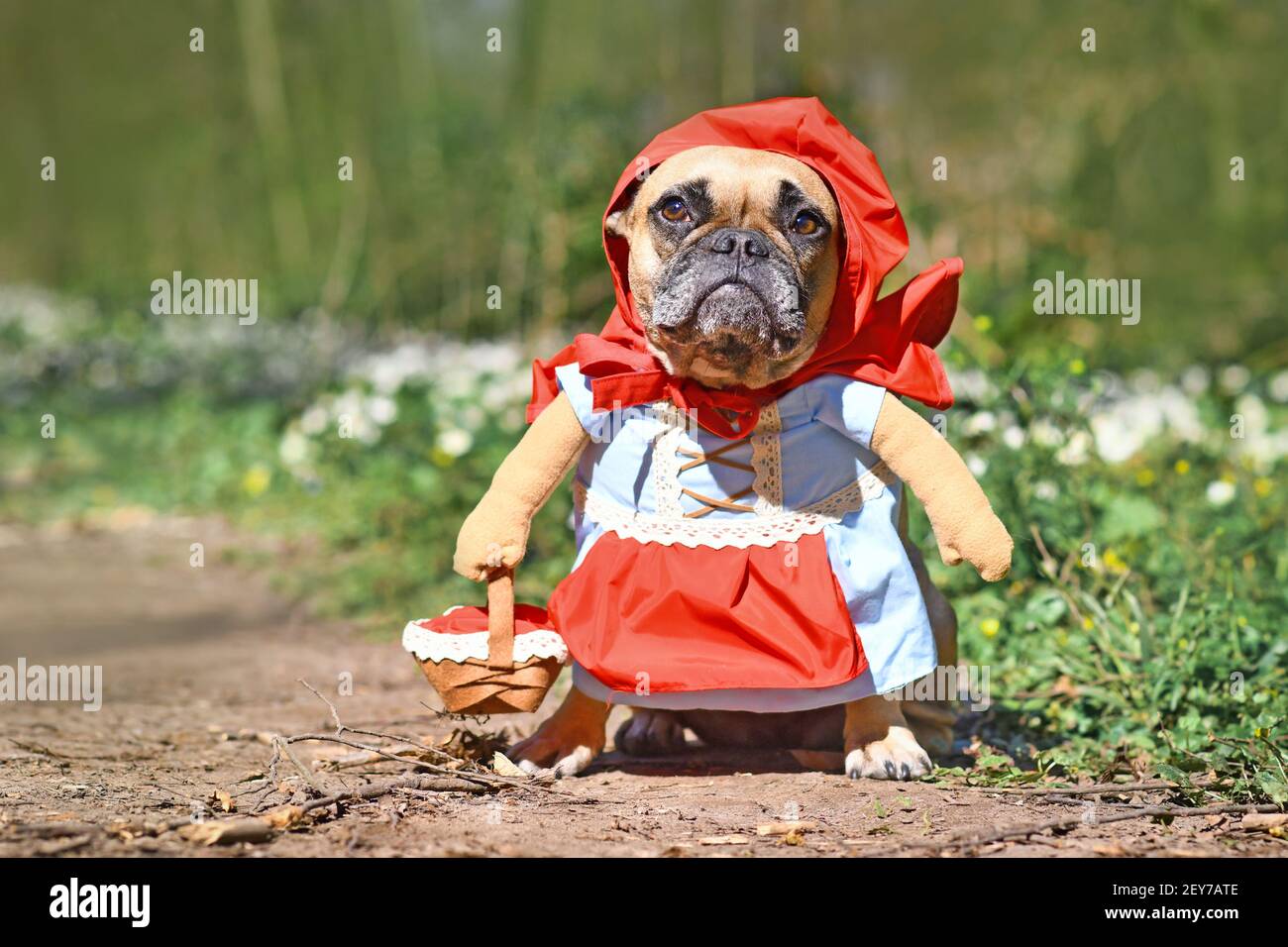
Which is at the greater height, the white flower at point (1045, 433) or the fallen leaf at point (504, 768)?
the white flower at point (1045, 433)

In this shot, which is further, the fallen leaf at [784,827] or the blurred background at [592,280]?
the blurred background at [592,280]

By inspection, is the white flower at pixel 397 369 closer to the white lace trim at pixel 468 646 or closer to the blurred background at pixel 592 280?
the blurred background at pixel 592 280

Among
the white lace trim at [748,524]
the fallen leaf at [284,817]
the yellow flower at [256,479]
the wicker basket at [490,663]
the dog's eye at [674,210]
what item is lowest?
the fallen leaf at [284,817]

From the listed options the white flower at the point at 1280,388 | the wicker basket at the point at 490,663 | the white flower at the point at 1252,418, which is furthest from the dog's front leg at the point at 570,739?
the white flower at the point at 1280,388

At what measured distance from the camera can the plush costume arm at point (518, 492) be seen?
2.85 metres

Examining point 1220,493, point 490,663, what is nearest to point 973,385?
point 1220,493

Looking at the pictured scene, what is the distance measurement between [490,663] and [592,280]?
6008mm

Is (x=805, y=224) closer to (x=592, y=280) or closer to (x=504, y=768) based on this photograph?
(x=504, y=768)

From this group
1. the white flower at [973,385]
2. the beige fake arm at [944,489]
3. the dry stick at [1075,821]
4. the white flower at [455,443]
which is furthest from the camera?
the white flower at [455,443]

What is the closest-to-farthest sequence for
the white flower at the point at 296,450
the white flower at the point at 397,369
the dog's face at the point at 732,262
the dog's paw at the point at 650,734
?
the dog's face at the point at 732,262 < the dog's paw at the point at 650,734 < the white flower at the point at 296,450 < the white flower at the point at 397,369

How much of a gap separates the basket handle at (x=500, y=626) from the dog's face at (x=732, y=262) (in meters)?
0.57

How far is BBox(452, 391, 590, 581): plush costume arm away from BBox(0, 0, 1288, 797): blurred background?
4.03 feet

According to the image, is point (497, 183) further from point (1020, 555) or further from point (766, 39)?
point (1020, 555)

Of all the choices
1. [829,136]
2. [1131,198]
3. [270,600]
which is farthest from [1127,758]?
[1131,198]
